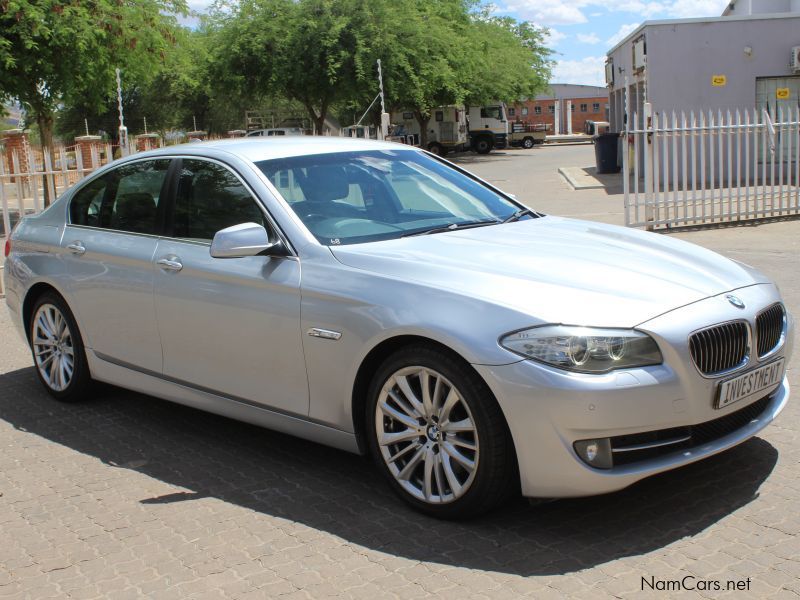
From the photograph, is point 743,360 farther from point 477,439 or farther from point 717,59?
point 717,59

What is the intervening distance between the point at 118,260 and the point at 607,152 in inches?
985

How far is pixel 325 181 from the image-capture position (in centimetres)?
497

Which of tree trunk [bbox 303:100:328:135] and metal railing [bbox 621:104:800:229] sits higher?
tree trunk [bbox 303:100:328:135]

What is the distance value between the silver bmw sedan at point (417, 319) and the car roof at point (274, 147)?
18mm

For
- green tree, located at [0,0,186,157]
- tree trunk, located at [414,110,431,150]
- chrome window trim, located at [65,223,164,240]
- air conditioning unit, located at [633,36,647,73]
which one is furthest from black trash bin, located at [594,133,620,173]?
chrome window trim, located at [65,223,164,240]

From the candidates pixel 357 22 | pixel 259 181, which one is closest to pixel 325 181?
pixel 259 181

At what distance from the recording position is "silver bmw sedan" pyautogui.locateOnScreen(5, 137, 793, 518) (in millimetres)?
3686

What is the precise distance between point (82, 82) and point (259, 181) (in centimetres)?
1789

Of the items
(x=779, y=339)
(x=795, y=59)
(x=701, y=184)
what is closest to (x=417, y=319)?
(x=779, y=339)

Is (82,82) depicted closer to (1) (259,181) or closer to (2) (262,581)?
(1) (259,181)

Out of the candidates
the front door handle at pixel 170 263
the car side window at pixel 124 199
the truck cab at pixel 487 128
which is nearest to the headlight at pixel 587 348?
the front door handle at pixel 170 263

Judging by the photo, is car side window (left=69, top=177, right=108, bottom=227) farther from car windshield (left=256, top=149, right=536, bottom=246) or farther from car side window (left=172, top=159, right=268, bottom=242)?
car windshield (left=256, top=149, right=536, bottom=246)

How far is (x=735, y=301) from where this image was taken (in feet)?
13.3

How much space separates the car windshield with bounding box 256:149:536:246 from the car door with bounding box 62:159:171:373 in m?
0.97
